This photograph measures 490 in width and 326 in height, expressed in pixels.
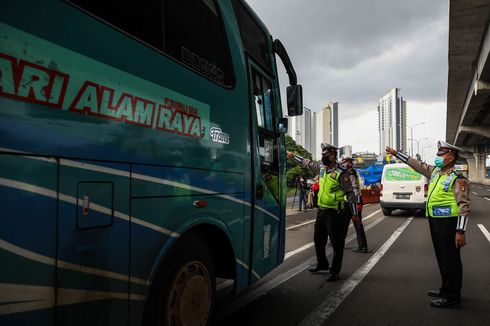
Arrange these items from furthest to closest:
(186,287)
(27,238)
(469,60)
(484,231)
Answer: (469,60), (484,231), (186,287), (27,238)

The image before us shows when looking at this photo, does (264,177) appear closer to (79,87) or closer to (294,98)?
(294,98)

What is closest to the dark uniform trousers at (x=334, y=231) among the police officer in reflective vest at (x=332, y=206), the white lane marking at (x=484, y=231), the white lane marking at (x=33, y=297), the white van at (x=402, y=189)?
the police officer in reflective vest at (x=332, y=206)

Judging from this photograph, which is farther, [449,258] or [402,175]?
[402,175]

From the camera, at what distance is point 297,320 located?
3.94 meters

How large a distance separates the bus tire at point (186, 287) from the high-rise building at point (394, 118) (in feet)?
291

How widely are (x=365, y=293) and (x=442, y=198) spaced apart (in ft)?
5.01

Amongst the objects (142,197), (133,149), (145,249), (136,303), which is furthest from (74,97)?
(136,303)

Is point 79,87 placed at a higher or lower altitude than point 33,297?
higher

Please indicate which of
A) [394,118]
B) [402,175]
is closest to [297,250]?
[402,175]

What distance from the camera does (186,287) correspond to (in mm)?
2803

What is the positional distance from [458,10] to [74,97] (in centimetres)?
1560

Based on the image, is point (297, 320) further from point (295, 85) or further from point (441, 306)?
point (295, 85)

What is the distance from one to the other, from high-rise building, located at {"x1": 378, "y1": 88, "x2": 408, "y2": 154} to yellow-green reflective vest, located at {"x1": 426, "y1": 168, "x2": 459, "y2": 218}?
3395 inches

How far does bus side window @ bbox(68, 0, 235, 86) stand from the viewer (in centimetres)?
228
